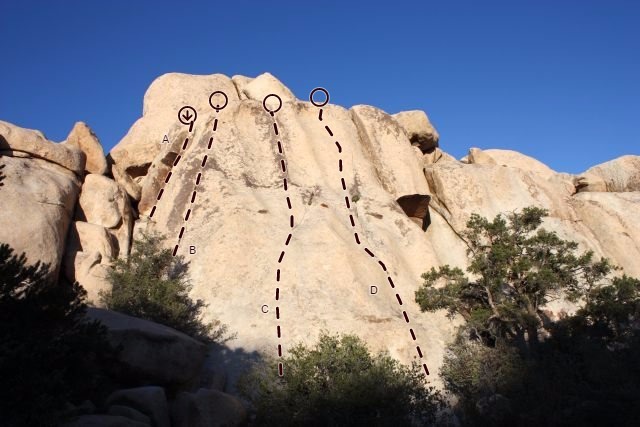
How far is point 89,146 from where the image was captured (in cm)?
3203

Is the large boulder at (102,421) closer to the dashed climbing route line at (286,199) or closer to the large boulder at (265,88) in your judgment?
the dashed climbing route line at (286,199)

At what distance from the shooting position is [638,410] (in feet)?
44.7

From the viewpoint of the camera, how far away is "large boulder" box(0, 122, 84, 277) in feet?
75.4

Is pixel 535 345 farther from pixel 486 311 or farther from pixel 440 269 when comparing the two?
pixel 440 269

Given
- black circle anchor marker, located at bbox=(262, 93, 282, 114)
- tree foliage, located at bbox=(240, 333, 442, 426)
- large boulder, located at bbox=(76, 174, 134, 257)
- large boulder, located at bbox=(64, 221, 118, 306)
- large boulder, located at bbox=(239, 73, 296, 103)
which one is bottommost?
tree foliage, located at bbox=(240, 333, 442, 426)

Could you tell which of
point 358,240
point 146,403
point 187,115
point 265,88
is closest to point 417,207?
point 358,240

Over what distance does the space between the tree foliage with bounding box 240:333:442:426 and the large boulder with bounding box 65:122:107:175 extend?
19.1 m

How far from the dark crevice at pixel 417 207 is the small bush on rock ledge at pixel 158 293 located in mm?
13314

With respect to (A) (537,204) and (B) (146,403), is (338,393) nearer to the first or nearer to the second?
(B) (146,403)

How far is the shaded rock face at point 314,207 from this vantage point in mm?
23875

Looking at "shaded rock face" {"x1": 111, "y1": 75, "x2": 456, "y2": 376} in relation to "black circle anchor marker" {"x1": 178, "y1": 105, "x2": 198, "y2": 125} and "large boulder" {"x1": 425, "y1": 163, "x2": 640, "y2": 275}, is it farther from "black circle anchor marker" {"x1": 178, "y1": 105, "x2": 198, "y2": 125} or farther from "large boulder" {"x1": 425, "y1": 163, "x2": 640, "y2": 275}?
"large boulder" {"x1": 425, "y1": 163, "x2": 640, "y2": 275}

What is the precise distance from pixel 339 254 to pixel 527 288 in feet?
28.9

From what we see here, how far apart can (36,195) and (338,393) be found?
17.1 m

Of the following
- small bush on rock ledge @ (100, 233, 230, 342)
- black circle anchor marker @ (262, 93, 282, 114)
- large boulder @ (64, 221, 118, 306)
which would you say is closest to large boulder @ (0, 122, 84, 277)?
large boulder @ (64, 221, 118, 306)
